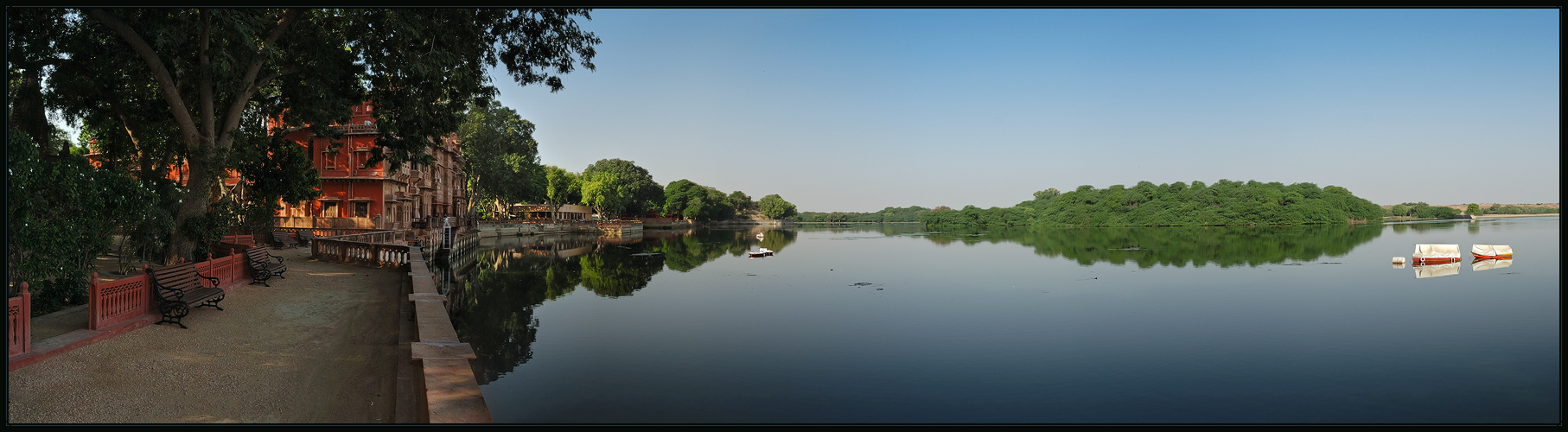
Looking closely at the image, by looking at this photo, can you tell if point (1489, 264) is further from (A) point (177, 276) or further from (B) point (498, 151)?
(B) point (498, 151)

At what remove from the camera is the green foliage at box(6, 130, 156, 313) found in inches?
290

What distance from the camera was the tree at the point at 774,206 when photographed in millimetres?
153000

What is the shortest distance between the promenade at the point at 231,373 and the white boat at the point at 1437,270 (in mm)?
32970

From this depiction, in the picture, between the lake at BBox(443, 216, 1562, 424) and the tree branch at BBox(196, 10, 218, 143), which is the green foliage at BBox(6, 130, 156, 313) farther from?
the lake at BBox(443, 216, 1562, 424)

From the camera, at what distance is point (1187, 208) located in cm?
9362

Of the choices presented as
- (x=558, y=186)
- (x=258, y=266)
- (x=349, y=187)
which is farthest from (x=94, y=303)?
(x=558, y=186)

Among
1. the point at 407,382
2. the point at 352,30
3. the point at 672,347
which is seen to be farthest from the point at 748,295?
the point at 407,382

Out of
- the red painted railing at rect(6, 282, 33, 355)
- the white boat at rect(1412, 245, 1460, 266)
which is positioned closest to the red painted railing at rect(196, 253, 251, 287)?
the red painted railing at rect(6, 282, 33, 355)

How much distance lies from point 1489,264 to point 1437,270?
517 centimetres

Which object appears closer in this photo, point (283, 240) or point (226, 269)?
point (226, 269)

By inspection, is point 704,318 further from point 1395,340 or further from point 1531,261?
point 1531,261

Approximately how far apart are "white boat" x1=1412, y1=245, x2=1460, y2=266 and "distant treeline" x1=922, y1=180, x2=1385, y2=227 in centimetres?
6509

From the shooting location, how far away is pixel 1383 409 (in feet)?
29.1
